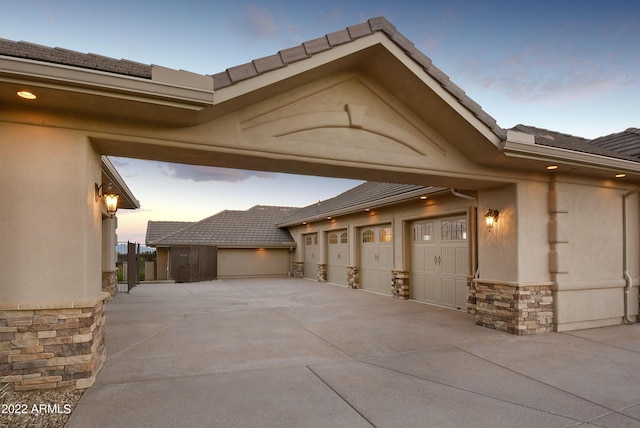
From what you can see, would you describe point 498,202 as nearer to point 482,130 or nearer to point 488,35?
point 482,130

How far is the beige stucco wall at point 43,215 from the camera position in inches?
172

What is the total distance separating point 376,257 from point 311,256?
7124 mm

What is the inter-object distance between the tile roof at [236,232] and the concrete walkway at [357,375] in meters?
12.7

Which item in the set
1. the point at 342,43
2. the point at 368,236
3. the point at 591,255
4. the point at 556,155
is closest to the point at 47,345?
the point at 342,43

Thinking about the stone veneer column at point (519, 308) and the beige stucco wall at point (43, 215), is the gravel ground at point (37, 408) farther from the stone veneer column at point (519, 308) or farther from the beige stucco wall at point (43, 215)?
the stone veneer column at point (519, 308)

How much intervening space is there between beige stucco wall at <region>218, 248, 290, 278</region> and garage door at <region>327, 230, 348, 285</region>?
518cm

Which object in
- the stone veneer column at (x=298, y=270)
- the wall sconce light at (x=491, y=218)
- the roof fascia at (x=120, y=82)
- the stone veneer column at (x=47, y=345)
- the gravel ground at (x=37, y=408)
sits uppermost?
the roof fascia at (x=120, y=82)

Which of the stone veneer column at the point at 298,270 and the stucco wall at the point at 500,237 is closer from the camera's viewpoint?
the stucco wall at the point at 500,237

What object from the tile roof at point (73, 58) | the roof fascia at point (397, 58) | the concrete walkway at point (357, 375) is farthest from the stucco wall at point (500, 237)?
the tile roof at point (73, 58)

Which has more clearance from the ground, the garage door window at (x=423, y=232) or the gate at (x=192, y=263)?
the garage door window at (x=423, y=232)

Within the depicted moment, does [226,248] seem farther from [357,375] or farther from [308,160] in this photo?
[357,375]

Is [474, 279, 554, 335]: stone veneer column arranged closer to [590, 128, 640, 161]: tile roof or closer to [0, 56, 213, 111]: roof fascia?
[590, 128, 640, 161]: tile roof

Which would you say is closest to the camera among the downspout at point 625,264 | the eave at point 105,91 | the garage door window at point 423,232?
the eave at point 105,91

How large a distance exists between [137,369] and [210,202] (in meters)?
25.7
